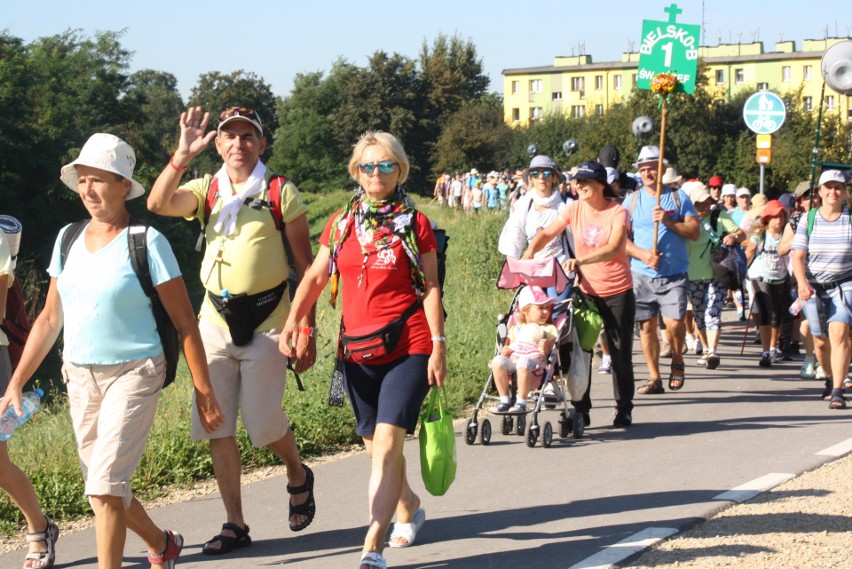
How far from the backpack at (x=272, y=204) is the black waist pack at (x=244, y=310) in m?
0.16

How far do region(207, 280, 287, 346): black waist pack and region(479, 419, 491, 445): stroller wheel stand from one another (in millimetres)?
3124

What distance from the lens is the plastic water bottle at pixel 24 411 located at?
557 centimetres

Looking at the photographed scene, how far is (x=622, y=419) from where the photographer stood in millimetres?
9734

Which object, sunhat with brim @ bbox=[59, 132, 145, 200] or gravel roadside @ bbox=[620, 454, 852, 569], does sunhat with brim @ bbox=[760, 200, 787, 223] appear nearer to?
gravel roadside @ bbox=[620, 454, 852, 569]

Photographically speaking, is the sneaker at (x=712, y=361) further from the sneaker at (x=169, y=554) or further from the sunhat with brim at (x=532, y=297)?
the sneaker at (x=169, y=554)

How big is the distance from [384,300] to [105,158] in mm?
1374

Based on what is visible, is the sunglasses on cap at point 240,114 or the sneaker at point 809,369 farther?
the sneaker at point 809,369

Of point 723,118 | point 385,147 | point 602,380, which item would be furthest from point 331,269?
point 723,118

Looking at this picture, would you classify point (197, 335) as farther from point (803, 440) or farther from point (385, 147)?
point (803, 440)

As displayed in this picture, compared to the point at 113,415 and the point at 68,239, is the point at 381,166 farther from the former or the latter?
the point at 113,415

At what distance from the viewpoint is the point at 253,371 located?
624 centimetres

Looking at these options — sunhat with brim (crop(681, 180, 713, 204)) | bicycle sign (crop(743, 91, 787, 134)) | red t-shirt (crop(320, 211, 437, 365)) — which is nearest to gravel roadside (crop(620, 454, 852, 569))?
red t-shirt (crop(320, 211, 437, 365))

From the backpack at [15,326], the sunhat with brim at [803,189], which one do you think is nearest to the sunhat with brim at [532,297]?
the backpack at [15,326]

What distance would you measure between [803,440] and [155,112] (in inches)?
5029
